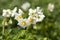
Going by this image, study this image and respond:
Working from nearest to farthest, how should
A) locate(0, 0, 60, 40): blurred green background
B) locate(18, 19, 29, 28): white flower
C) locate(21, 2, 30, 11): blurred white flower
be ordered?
locate(0, 0, 60, 40): blurred green background < locate(18, 19, 29, 28): white flower < locate(21, 2, 30, 11): blurred white flower

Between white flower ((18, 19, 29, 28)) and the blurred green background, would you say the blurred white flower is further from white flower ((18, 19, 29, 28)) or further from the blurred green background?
white flower ((18, 19, 29, 28))

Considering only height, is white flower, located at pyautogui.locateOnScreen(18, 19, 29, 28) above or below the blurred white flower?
below

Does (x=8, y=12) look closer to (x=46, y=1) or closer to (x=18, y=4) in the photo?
(x=18, y=4)

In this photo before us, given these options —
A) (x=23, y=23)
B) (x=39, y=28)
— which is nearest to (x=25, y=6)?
(x=39, y=28)

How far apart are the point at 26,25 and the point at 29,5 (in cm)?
102

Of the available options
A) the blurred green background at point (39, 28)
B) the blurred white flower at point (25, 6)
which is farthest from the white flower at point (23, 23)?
the blurred white flower at point (25, 6)

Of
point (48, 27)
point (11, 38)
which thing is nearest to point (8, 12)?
point (11, 38)

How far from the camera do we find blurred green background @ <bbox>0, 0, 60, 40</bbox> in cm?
271

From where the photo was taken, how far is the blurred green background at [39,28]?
2713 mm

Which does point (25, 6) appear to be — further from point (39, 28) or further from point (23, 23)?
point (23, 23)

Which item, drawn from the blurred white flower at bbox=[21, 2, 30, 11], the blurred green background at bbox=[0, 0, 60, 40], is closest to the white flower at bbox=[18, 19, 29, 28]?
the blurred green background at bbox=[0, 0, 60, 40]

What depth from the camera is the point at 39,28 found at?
3.46 m

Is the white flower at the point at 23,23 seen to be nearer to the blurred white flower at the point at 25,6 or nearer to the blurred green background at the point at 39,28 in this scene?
the blurred green background at the point at 39,28

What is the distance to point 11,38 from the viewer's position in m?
2.68
